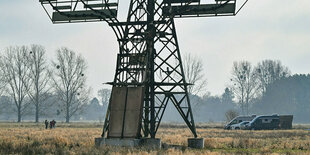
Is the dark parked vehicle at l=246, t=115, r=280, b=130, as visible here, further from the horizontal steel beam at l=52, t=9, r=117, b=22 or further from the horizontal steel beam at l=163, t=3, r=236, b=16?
the horizontal steel beam at l=52, t=9, r=117, b=22

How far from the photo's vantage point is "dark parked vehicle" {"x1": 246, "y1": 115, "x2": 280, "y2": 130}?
54.7 m

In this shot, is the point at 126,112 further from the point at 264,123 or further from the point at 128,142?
the point at 264,123

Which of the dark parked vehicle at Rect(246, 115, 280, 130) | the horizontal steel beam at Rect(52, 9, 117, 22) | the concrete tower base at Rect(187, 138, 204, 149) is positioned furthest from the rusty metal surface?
the dark parked vehicle at Rect(246, 115, 280, 130)

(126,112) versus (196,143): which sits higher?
(126,112)

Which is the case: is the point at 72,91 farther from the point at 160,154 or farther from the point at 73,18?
the point at 160,154

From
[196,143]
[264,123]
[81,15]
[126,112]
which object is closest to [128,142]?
[126,112]

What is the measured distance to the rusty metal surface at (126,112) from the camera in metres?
21.5

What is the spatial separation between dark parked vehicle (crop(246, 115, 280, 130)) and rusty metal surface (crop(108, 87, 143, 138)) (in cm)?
3617

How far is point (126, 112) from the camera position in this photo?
21.9m

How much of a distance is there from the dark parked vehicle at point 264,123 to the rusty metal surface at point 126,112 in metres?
36.2

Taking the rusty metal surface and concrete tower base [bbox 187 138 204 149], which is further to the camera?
concrete tower base [bbox 187 138 204 149]

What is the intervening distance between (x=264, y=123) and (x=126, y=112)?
124 feet

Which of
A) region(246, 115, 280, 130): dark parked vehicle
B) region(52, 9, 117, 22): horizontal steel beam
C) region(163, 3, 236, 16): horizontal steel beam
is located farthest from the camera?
region(246, 115, 280, 130): dark parked vehicle

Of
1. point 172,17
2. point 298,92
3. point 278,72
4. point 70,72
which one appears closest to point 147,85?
point 172,17
